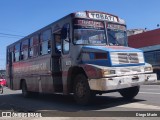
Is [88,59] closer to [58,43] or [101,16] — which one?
[101,16]

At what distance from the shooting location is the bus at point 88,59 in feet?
36.9

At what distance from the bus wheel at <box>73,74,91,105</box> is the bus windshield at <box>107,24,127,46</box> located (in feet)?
5.72

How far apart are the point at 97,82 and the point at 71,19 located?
281 centimetres

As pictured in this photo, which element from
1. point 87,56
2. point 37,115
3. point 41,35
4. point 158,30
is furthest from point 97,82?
point 158,30

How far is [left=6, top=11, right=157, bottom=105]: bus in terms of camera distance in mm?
11250

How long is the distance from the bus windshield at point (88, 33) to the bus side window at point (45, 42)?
2526 millimetres

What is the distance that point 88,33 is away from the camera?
40.7 feet

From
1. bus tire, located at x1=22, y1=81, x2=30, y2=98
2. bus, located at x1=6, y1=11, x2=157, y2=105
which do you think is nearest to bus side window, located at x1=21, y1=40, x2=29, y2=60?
bus tire, located at x1=22, y1=81, x2=30, y2=98

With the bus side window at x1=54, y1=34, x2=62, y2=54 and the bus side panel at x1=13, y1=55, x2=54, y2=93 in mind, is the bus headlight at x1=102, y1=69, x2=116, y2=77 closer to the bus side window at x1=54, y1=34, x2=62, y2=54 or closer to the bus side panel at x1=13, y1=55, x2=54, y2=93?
the bus side window at x1=54, y1=34, x2=62, y2=54

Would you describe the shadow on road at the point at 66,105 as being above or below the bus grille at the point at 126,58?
below

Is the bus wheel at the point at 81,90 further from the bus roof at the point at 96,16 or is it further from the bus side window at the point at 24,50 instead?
the bus side window at the point at 24,50

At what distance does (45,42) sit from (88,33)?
129 inches

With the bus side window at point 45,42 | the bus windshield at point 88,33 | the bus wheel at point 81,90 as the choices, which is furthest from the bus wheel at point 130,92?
the bus side window at point 45,42

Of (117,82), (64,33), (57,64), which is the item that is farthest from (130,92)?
(64,33)
